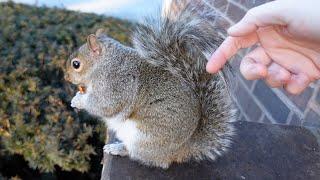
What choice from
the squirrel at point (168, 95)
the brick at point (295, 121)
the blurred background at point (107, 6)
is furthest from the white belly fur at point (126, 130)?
the blurred background at point (107, 6)

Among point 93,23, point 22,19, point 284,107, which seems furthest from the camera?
point 93,23

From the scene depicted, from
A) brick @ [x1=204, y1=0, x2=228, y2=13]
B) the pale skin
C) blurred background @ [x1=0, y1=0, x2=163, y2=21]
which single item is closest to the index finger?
the pale skin

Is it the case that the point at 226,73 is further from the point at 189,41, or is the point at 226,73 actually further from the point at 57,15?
the point at 57,15

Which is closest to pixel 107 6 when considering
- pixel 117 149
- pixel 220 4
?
pixel 220 4

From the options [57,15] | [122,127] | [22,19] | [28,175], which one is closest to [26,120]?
[28,175]

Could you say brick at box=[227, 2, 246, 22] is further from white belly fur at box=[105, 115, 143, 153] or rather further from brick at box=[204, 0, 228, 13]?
white belly fur at box=[105, 115, 143, 153]

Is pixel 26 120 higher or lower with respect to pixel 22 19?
lower
